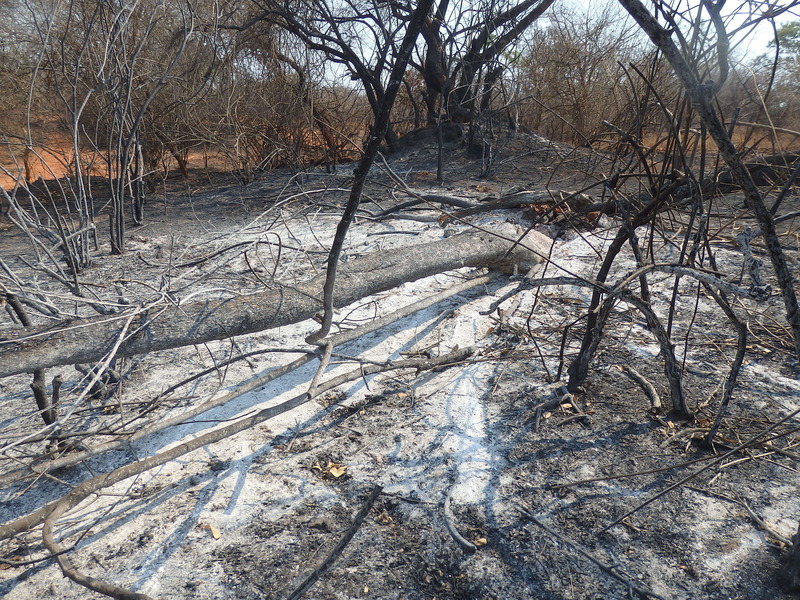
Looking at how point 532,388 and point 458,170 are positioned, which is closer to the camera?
point 532,388

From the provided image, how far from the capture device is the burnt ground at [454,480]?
60.9 inches

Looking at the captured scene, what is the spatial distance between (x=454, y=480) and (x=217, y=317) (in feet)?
4.12

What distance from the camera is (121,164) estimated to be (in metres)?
4.28

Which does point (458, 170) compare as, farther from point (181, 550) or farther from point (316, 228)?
point (181, 550)

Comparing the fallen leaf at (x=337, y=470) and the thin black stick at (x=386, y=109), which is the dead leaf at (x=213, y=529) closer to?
the fallen leaf at (x=337, y=470)

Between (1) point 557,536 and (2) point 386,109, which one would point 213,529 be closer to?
(1) point 557,536

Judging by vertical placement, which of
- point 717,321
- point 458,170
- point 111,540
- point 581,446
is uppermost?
point 458,170

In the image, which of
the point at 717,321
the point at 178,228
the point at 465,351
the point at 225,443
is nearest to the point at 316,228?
the point at 178,228

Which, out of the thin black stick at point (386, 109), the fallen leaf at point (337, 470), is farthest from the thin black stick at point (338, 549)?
the thin black stick at point (386, 109)

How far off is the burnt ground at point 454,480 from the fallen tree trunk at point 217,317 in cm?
18

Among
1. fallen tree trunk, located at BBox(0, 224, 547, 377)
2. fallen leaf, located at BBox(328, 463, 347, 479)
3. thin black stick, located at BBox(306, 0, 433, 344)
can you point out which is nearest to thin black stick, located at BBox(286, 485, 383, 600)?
fallen leaf, located at BBox(328, 463, 347, 479)

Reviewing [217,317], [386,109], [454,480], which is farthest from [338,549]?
[386,109]

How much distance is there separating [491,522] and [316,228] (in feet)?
12.9

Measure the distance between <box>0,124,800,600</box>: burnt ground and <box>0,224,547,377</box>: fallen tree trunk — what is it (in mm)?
176
